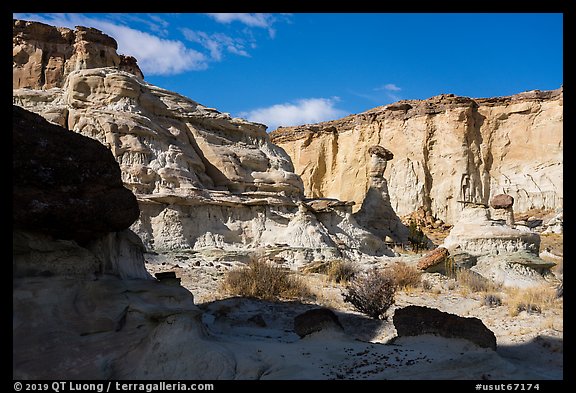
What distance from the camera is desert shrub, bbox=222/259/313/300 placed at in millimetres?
11195

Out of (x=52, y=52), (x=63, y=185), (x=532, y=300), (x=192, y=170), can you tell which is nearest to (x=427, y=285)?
(x=532, y=300)

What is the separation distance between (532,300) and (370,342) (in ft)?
18.4

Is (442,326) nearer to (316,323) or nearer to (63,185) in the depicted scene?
(316,323)

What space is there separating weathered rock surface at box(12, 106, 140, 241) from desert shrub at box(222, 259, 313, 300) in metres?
5.29

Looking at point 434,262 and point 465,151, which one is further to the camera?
point 465,151

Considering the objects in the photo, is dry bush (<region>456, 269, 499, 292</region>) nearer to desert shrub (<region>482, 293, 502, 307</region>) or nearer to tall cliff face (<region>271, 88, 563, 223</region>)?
desert shrub (<region>482, 293, 502, 307</region>)

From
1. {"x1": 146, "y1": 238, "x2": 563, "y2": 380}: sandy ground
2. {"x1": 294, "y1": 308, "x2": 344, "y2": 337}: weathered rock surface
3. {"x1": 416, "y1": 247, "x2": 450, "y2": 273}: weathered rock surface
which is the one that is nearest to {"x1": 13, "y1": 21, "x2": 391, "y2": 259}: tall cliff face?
{"x1": 416, "y1": 247, "x2": 450, "y2": 273}: weathered rock surface

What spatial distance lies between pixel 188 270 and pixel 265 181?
6.60m

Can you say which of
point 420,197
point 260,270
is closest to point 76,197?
point 260,270

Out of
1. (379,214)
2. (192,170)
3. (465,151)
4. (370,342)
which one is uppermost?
(465,151)

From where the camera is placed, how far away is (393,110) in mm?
46438

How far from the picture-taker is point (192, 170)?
1778 centimetres

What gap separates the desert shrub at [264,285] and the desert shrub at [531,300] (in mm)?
4393
